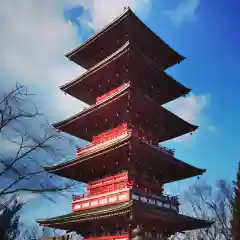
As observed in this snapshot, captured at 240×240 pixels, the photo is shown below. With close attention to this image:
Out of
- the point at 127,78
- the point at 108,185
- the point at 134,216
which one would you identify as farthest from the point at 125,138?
the point at 127,78

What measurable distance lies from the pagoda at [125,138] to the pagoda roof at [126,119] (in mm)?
65

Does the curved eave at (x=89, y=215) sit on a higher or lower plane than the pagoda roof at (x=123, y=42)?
lower

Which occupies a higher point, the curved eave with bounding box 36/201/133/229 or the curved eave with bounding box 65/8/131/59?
the curved eave with bounding box 65/8/131/59

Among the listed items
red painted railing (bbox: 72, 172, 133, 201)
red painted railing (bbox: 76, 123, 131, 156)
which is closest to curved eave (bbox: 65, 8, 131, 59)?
red painted railing (bbox: 76, 123, 131, 156)

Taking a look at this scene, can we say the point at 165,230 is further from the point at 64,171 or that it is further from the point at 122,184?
the point at 64,171

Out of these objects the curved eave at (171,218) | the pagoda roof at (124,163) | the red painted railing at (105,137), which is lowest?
the curved eave at (171,218)

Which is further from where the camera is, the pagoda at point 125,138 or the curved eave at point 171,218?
the pagoda at point 125,138

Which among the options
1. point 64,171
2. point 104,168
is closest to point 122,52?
point 104,168

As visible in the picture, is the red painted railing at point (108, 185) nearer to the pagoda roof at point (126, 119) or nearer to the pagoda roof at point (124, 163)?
the pagoda roof at point (124, 163)

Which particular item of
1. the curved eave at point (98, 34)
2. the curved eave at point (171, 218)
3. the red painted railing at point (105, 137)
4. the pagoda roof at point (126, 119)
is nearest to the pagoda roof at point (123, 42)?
the curved eave at point (98, 34)

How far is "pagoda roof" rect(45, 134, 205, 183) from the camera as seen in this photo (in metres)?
17.4

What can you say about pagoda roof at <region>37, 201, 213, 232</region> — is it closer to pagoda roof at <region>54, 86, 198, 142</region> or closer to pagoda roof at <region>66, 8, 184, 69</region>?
pagoda roof at <region>54, 86, 198, 142</region>

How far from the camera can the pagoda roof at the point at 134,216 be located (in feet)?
49.6

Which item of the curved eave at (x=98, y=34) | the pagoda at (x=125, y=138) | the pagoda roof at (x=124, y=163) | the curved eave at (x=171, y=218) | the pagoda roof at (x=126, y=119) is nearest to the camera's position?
the curved eave at (x=171, y=218)
